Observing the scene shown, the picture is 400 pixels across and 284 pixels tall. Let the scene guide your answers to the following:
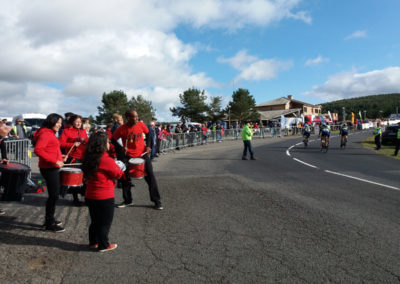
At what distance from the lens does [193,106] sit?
71250mm

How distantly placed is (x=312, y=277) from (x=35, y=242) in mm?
3502

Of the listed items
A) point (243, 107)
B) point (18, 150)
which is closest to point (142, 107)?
point (243, 107)

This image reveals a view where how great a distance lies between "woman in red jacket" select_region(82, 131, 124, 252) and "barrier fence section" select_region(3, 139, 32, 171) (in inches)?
197

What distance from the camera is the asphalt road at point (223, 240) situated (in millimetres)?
3133

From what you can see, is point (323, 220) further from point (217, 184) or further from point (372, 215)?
point (217, 184)

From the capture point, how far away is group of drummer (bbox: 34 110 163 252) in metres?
3.71

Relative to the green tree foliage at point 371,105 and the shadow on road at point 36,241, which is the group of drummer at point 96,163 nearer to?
the shadow on road at point 36,241

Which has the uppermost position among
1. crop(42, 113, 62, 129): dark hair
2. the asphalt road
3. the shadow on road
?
crop(42, 113, 62, 129): dark hair

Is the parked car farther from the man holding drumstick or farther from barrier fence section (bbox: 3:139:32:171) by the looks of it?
barrier fence section (bbox: 3:139:32:171)

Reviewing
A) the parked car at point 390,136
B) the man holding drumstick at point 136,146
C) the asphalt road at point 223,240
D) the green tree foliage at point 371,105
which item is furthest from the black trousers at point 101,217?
the green tree foliage at point 371,105

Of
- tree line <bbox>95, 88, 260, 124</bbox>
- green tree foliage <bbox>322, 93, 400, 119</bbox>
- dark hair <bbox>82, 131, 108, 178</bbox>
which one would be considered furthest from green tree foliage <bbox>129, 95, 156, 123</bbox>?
green tree foliage <bbox>322, 93, 400, 119</bbox>

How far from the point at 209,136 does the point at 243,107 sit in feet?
141

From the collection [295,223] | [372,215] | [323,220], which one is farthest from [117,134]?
[372,215]

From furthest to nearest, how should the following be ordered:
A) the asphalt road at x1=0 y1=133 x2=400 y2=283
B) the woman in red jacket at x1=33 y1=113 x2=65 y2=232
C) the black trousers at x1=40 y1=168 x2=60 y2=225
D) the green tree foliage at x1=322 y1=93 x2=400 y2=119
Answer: the green tree foliage at x1=322 y1=93 x2=400 y2=119
the black trousers at x1=40 y1=168 x2=60 y2=225
the woman in red jacket at x1=33 y1=113 x2=65 y2=232
the asphalt road at x1=0 y1=133 x2=400 y2=283
